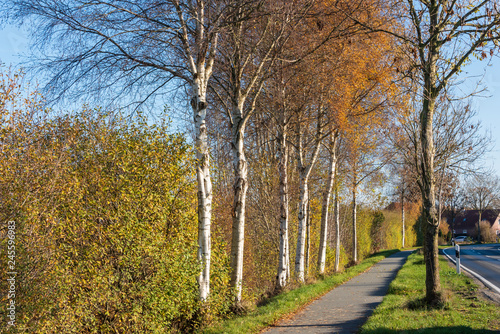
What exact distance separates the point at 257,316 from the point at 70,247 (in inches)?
179

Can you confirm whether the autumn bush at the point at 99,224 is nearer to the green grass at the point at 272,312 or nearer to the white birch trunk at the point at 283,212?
the green grass at the point at 272,312

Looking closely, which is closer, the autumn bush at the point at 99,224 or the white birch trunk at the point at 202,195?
the autumn bush at the point at 99,224

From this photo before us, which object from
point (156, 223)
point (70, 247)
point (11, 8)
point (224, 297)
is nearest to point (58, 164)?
point (70, 247)

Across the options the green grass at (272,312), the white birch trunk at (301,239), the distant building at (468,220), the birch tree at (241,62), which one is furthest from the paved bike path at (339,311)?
the distant building at (468,220)

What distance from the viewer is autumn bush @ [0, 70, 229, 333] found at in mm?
6980

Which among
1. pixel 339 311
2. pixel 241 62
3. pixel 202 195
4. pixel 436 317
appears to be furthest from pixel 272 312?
pixel 241 62

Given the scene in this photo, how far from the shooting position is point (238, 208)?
36.6ft

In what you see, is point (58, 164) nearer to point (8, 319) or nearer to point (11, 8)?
point (8, 319)

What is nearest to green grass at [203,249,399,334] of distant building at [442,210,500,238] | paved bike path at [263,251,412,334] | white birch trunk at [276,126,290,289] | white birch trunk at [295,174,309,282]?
paved bike path at [263,251,412,334]

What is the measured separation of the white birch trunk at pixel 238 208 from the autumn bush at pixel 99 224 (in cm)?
129

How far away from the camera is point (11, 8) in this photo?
836 centimetres

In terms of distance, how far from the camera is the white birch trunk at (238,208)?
10914 mm

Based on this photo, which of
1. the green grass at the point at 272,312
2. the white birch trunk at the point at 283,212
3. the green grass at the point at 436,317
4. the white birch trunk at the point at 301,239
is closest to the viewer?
the green grass at the point at 436,317

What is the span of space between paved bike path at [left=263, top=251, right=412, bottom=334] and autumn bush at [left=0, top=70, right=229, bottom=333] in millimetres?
1980
